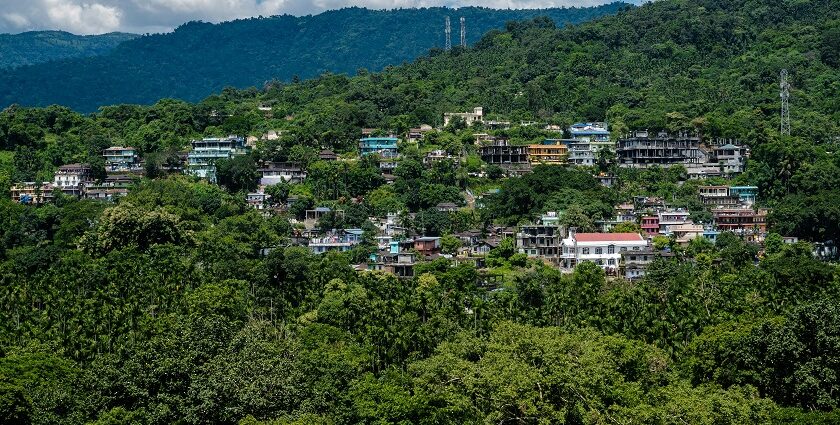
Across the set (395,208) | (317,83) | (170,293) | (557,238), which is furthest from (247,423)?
(317,83)

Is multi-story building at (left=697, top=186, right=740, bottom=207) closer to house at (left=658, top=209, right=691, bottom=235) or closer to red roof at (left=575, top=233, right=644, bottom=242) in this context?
house at (left=658, top=209, right=691, bottom=235)

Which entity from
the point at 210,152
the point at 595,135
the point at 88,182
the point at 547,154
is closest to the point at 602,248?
the point at 547,154

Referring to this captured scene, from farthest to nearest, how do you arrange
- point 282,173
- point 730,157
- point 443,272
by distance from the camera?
point 282,173
point 730,157
point 443,272

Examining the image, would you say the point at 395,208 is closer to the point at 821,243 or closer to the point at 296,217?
the point at 296,217

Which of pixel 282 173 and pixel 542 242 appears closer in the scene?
pixel 542 242

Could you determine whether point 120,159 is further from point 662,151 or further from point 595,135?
point 662,151

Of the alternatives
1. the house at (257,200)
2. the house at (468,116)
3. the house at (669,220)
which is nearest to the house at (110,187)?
the house at (257,200)
